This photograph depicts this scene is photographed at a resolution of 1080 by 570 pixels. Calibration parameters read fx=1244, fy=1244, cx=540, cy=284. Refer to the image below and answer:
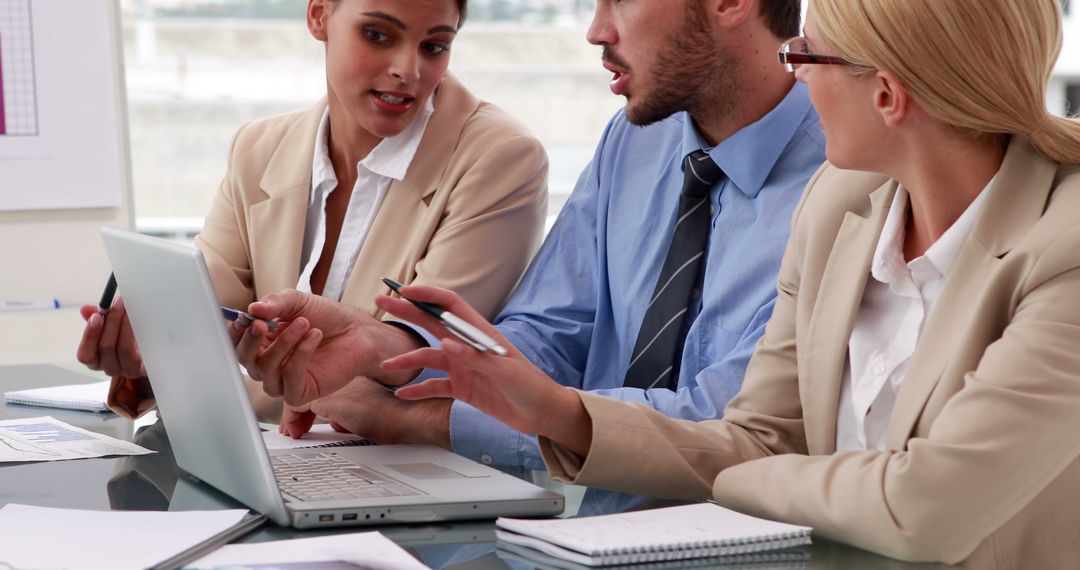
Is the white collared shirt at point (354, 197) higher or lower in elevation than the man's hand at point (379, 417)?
higher

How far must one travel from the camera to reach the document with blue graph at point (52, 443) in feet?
5.25

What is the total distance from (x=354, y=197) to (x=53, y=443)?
0.78 meters

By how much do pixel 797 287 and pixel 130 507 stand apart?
0.84m

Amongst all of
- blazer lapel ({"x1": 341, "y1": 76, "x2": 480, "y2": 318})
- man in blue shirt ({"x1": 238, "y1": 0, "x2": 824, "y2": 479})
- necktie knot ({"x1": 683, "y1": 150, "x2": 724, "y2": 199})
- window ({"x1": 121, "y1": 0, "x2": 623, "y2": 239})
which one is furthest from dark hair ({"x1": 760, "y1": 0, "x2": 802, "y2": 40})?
window ({"x1": 121, "y1": 0, "x2": 623, "y2": 239})

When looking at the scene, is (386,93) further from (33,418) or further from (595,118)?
(595,118)

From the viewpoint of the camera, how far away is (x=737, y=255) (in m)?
1.86

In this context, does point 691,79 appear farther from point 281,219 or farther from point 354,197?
point 281,219

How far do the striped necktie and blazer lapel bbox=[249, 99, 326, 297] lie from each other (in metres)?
0.69

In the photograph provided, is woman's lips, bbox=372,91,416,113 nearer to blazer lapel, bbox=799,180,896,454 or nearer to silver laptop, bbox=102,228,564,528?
silver laptop, bbox=102,228,564,528

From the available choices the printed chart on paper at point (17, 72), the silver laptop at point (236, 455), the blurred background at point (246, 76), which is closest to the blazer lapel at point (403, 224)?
the silver laptop at point (236, 455)

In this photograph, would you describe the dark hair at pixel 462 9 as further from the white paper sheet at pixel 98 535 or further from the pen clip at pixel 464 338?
the white paper sheet at pixel 98 535

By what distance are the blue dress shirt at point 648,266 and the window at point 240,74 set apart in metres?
2.13

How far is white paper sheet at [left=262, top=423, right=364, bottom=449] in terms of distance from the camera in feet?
5.27

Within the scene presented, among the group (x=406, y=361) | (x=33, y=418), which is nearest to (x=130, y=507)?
(x=406, y=361)
